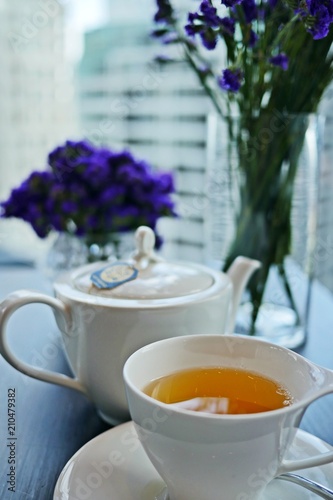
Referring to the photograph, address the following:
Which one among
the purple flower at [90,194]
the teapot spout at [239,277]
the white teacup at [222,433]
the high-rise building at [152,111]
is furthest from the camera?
the high-rise building at [152,111]

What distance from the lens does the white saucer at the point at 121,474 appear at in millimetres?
519

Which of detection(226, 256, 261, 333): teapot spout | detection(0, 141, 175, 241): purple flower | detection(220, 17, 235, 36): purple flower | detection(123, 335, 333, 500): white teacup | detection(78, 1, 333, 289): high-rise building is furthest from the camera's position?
detection(78, 1, 333, 289): high-rise building

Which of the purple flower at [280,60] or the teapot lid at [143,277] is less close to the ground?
the purple flower at [280,60]

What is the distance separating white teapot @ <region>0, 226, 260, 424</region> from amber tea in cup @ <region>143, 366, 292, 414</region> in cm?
8

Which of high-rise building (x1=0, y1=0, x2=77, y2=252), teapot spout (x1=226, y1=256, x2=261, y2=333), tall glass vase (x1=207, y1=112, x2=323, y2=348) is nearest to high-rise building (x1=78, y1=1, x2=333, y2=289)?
high-rise building (x1=0, y1=0, x2=77, y2=252)

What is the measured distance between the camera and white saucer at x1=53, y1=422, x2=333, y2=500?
1.70 ft

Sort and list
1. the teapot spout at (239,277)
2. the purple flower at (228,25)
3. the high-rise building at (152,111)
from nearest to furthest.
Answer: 1. the purple flower at (228,25)
2. the teapot spout at (239,277)
3. the high-rise building at (152,111)

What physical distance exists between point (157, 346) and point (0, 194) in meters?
1.76

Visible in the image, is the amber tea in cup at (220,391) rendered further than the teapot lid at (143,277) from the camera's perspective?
No

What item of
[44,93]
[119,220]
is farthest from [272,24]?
[44,93]

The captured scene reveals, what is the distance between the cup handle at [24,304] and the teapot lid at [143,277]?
37 millimetres

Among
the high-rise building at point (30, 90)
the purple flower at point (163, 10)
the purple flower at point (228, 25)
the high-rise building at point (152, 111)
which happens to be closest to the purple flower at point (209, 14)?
the purple flower at point (228, 25)

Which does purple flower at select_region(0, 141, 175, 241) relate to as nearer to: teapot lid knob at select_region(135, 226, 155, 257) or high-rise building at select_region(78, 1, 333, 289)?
teapot lid knob at select_region(135, 226, 155, 257)

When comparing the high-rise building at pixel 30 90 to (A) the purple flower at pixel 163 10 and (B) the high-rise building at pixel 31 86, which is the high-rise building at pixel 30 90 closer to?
(B) the high-rise building at pixel 31 86
